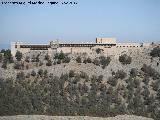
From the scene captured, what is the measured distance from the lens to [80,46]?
295 feet

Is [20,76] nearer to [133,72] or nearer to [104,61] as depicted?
[104,61]

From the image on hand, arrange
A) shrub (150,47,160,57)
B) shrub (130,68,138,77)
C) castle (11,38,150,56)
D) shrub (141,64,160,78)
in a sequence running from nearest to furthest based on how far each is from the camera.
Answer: shrub (141,64,160,78)
shrub (130,68,138,77)
shrub (150,47,160,57)
castle (11,38,150,56)

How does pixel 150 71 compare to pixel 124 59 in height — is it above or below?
below

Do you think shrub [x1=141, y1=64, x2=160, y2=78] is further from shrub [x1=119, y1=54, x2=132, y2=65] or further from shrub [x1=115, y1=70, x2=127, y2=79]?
shrub [x1=119, y1=54, x2=132, y2=65]

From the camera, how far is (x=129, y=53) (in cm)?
7706

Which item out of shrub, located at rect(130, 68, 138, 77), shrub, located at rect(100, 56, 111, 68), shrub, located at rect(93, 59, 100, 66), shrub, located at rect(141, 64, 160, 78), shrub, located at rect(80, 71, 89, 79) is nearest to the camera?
shrub, located at rect(80, 71, 89, 79)

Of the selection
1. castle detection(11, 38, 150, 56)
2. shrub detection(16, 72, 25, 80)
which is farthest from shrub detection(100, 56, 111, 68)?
shrub detection(16, 72, 25, 80)

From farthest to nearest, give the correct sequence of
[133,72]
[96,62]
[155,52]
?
[155,52] → [96,62] → [133,72]

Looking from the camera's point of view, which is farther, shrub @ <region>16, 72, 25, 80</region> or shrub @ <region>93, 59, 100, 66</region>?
shrub @ <region>93, 59, 100, 66</region>

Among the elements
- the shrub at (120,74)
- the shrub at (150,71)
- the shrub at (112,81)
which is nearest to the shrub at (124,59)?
the shrub at (150,71)

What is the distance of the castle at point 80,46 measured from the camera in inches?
3283

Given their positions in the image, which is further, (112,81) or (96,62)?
(96,62)

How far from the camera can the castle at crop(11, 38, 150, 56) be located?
274 ft

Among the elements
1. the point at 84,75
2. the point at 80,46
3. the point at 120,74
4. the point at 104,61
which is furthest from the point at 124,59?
the point at 80,46
